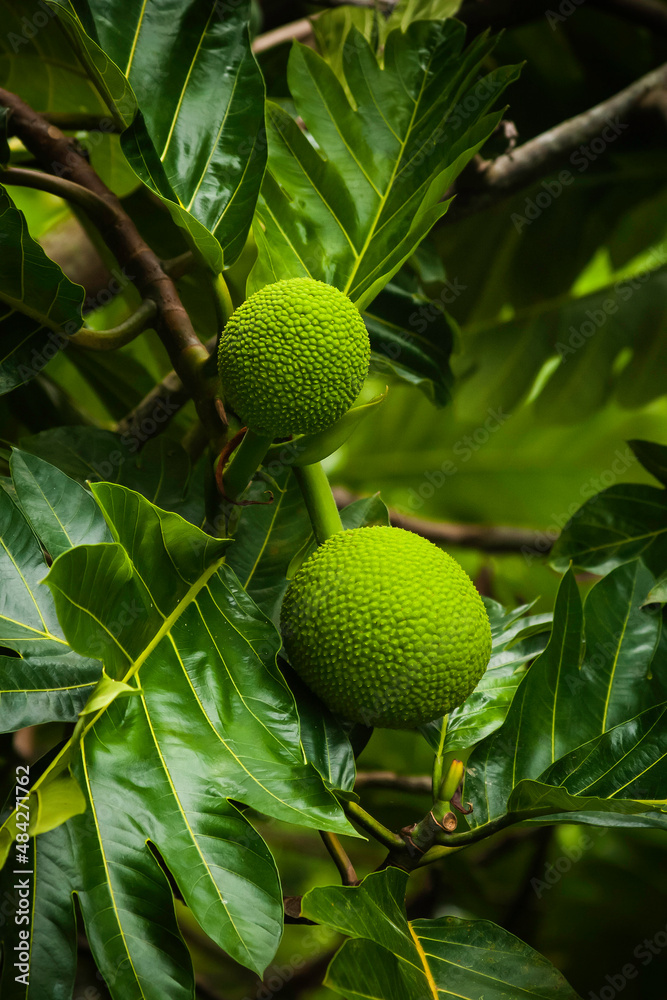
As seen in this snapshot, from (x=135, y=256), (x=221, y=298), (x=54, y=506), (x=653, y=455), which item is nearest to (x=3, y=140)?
(x=135, y=256)

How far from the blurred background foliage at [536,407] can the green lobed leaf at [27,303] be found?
41 cm

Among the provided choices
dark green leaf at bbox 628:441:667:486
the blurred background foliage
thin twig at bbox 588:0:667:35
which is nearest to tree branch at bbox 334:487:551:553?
the blurred background foliage

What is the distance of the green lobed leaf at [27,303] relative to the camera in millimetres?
592

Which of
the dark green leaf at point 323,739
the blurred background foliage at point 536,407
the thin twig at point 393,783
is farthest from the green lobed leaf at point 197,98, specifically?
the thin twig at point 393,783

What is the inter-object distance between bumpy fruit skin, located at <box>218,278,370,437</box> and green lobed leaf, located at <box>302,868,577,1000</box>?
1.01 feet

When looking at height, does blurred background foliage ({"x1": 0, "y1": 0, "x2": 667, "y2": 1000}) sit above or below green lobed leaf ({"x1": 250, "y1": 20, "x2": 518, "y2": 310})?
below

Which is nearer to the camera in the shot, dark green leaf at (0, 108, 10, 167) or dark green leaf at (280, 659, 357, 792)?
dark green leaf at (280, 659, 357, 792)

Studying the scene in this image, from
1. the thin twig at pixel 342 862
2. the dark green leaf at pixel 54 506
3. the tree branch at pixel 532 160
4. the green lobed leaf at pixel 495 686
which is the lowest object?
the green lobed leaf at pixel 495 686

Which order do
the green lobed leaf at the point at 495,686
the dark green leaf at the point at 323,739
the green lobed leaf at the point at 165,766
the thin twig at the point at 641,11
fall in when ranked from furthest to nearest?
the thin twig at the point at 641,11 < the green lobed leaf at the point at 495,686 < the dark green leaf at the point at 323,739 < the green lobed leaf at the point at 165,766

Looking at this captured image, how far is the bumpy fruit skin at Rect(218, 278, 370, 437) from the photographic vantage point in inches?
20.3

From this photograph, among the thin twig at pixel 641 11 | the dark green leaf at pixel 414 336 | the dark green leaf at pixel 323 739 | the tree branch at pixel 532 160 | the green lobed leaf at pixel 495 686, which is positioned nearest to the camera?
the dark green leaf at pixel 323 739

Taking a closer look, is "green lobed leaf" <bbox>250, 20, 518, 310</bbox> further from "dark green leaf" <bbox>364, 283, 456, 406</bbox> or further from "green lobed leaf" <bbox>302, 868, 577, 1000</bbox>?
"green lobed leaf" <bbox>302, 868, 577, 1000</bbox>

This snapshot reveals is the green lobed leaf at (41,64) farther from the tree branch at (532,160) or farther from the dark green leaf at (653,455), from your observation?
the dark green leaf at (653,455)

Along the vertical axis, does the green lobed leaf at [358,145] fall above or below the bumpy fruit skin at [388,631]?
above
